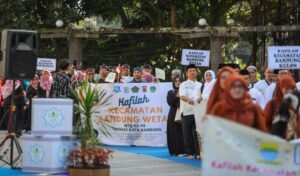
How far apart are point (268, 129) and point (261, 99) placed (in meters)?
4.36

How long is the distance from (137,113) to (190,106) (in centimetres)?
329

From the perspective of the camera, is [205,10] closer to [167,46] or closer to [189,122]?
[167,46]

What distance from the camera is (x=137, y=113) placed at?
57.5 feet

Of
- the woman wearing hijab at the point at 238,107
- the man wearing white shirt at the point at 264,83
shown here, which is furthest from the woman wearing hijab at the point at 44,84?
the woman wearing hijab at the point at 238,107

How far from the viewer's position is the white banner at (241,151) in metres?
7.59

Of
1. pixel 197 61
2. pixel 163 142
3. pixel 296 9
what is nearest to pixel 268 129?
pixel 163 142

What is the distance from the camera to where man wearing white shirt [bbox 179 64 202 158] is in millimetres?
14156

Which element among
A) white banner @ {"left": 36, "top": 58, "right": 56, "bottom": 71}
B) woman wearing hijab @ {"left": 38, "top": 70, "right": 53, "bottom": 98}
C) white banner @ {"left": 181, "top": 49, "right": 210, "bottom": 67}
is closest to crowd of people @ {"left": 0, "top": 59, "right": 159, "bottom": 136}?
woman wearing hijab @ {"left": 38, "top": 70, "right": 53, "bottom": 98}

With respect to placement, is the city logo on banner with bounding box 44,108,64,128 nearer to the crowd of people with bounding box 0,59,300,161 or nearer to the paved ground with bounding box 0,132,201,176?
the crowd of people with bounding box 0,59,300,161

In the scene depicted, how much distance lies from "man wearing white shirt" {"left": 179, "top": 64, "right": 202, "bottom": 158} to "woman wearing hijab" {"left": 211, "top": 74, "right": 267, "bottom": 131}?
18.6 ft

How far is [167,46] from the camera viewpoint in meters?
33.0

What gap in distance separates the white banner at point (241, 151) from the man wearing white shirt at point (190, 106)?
6056mm

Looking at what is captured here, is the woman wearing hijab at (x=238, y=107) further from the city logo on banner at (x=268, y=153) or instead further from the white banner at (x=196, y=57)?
the white banner at (x=196, y=57)

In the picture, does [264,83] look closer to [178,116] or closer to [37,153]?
[178,116]
